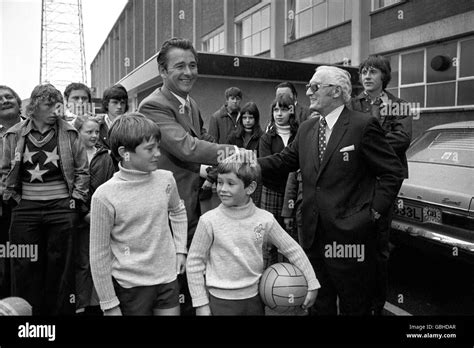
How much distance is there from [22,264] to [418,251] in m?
3.13

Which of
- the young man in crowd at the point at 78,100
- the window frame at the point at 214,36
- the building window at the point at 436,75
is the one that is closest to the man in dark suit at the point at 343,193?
the young man in crowd at the point at 78,100

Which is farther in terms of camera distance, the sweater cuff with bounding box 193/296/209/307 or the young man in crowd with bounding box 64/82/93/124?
the young man in crowd with bounding box 64/82/93/124

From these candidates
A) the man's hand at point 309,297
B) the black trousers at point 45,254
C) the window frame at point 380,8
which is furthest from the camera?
the window frame at point 380,8

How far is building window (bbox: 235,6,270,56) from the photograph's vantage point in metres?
17.7

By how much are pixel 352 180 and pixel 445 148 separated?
206 cm

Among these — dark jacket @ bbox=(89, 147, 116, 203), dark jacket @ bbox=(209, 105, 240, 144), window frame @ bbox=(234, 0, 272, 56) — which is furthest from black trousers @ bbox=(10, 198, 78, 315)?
window frame @ bbox=(234, 0, 272, 56)

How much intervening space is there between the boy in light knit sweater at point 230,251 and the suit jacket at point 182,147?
17cm

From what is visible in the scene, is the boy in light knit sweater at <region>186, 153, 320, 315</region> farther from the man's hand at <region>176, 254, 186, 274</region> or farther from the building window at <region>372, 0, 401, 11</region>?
the building window at <region>372, 0, 401, 11</region>

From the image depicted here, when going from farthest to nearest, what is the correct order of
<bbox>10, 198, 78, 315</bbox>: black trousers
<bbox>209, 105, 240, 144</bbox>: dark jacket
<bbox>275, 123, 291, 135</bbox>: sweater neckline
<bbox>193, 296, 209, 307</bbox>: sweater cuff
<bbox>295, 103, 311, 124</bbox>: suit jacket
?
<bbox>209, 105, 240, 144</bbox>: dark jacket, <bbox>295, 103, 311, 124</bbox>: suit jacket, <bbox>275, 123, 291, 135</bbox>: sweater neckline, <bbox>10, 198, 78, 315</bbox>: black trousers, <bbox>193, 296, 209, 307</bbox>: sweater cuff

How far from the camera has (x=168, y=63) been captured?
250cm

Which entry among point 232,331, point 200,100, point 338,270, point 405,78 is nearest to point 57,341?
point 232,331

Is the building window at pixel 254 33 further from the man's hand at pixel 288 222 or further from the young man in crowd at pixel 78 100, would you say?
the man's hand at pixel 288 222

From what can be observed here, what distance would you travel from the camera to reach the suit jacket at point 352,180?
2.43 metres

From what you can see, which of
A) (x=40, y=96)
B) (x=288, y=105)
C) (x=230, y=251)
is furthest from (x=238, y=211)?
(x=288, y=105)
